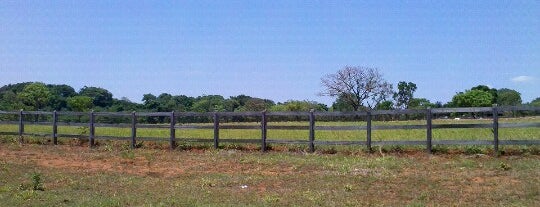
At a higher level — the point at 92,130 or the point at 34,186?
the point at 92,130

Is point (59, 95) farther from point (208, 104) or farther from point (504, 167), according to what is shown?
point (504, 167)

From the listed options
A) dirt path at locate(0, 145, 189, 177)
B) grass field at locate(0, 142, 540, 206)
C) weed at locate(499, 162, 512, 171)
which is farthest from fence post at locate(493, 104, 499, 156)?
dirt path at locate(0, 145, 189, 177)

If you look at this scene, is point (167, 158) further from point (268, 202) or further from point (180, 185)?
point (268, 202)

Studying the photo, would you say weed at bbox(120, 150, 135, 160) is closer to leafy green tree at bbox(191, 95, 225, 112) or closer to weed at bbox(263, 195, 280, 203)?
weed at bbox(263, 195, 280, 203)

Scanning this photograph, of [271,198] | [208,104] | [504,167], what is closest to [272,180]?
[271,198]

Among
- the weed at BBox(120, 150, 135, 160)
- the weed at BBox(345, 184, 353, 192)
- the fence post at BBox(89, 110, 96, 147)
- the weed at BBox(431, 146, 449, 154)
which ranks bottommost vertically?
the weed at BBox(345, 184, 353, 192)

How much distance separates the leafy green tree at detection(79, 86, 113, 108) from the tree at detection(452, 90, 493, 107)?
70.2 meters

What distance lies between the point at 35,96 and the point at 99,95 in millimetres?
19728

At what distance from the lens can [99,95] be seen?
100188mm

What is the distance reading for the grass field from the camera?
392 inches

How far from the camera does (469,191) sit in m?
10.5

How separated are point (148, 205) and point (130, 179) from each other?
3971 millimetres

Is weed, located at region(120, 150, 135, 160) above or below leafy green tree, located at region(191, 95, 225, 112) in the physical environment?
below

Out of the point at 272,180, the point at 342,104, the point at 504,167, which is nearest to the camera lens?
the point at 272,180
